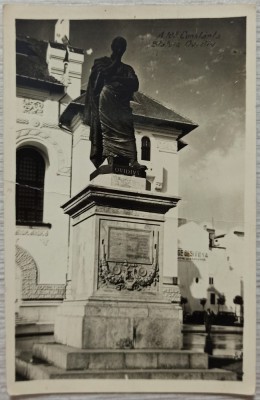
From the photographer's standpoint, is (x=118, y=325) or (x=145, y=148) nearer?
(x=118, y=325)

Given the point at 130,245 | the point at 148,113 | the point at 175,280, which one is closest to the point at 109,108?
the point at 148,113

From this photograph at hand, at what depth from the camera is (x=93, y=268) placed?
159 centimetres

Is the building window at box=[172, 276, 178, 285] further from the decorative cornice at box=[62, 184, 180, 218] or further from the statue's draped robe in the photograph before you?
the statue's draped robe

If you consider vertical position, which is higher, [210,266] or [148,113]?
[148,113]

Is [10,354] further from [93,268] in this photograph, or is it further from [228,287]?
[228,287]

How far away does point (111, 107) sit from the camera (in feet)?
5.42

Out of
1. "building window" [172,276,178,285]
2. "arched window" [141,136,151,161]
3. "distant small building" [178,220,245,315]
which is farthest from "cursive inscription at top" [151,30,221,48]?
"building window" [172,276,178,285]

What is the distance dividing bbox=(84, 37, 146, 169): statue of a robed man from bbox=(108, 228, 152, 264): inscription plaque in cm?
18

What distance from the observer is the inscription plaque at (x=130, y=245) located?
161 centimetres

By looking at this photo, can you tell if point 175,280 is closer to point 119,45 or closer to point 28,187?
point 28,187

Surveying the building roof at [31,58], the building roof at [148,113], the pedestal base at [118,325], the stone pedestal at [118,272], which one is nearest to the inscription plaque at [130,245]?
the stone pedestal at [118,272]

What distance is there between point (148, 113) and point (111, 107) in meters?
0.10

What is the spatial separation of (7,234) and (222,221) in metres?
0.57

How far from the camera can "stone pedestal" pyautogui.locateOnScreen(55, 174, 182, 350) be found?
5.16 feet
